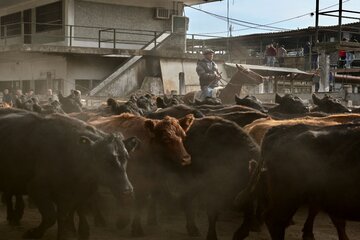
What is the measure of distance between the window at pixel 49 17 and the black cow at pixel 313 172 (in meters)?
26.0

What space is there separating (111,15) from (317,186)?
27.8 meters

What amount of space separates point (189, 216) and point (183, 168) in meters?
0.73

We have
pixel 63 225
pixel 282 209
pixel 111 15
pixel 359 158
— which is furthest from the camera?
pixel 111 15

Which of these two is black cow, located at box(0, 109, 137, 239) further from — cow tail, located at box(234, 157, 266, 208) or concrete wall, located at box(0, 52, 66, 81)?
concrete wall, located at box(0, 52, 66, 81)

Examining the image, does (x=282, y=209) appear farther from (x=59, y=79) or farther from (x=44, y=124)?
(x=59, y=79)

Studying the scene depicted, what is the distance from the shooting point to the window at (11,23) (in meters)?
36.0

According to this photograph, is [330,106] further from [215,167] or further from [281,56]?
[281,56]

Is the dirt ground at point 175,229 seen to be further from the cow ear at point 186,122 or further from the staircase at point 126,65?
Answer: the staircase at point 126,65

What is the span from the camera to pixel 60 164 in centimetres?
746

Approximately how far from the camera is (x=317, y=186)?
6.36 metres

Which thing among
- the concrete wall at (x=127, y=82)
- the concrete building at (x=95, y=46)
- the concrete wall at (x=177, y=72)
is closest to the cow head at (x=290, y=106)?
the concrete wall at (x=127, y=82)

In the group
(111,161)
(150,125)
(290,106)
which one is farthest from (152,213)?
(290,106)

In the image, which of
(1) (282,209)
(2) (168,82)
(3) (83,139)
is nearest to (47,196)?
(3) (83,139)

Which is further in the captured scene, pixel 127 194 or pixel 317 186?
pixel 127 194
